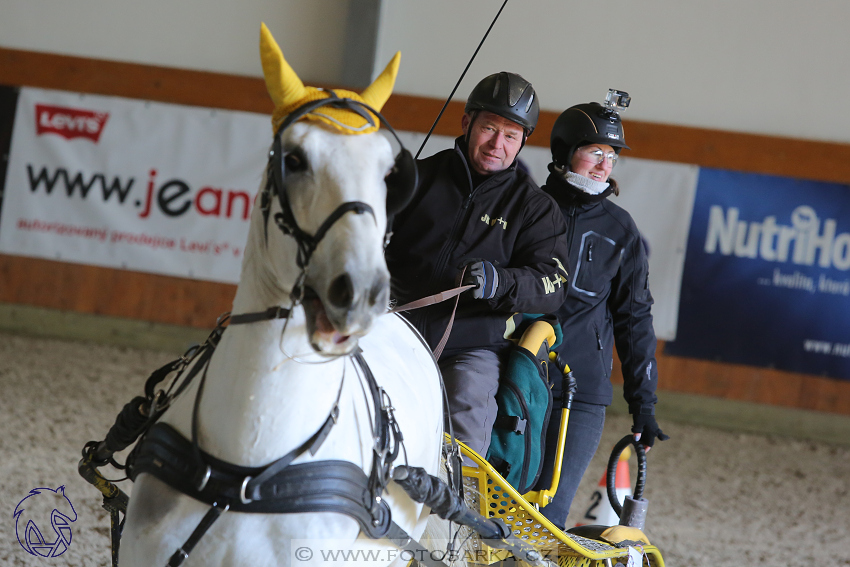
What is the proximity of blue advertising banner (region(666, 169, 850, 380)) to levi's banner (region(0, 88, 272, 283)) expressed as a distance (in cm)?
448

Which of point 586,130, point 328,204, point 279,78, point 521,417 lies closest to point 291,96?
point 279,78

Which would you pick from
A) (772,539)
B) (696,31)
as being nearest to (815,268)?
(696,31)

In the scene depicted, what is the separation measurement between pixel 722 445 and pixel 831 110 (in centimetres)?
342

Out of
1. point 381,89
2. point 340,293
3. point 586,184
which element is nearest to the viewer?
point 340,293

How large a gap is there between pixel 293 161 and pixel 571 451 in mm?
2056

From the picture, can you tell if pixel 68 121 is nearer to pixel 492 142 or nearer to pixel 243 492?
pixel 492 142

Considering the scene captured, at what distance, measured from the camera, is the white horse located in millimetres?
1271

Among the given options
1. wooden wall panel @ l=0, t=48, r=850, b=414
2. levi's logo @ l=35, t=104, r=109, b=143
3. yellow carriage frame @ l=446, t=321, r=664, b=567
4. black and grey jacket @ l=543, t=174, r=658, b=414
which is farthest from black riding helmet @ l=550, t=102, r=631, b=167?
levi's logo @ l=35, t=104, r=109, b=143

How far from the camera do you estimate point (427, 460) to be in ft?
6.56

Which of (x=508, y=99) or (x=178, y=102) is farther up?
(x=508, y=99)

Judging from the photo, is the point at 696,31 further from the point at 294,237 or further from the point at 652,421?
the point at 294,237

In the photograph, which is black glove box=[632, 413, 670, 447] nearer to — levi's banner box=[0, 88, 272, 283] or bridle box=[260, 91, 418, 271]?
bridle box=[260, 91, 418, 271]

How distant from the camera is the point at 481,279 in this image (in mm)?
2234

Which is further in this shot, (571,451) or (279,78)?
(571,451)
